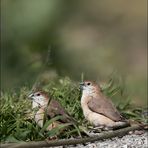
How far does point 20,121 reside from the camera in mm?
9336

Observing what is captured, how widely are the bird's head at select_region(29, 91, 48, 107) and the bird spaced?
45cm

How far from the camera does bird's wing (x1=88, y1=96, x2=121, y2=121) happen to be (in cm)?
997

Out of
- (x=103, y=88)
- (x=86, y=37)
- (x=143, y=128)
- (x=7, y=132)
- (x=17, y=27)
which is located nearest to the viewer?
(x=7, y=132)

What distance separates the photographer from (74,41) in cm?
1734

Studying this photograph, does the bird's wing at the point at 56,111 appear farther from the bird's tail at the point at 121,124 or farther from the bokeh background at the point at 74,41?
the bokeh background at the point at 74,41

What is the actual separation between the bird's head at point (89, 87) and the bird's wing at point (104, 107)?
0.16m

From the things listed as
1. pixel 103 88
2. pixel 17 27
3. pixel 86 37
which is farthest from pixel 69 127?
pixel 86 37

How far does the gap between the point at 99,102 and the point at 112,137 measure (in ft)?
2.17

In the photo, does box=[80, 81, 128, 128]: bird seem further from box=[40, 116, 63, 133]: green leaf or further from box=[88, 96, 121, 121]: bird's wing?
box=[40, 116, 63, 133]: green leaf

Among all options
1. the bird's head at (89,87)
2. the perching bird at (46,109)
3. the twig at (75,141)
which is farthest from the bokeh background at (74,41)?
the twig at (75,141)

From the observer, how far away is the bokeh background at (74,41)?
44.1 ft

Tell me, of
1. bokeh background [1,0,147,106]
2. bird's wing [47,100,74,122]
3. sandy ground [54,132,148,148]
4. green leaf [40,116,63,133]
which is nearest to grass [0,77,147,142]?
green leaf [40,116,63,133]

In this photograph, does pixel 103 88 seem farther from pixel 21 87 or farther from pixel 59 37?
pixel 59 37

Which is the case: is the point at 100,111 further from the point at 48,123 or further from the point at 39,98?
the point at 48,123
